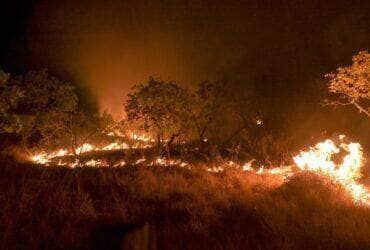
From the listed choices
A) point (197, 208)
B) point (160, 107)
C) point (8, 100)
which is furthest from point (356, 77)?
point (8, 100)

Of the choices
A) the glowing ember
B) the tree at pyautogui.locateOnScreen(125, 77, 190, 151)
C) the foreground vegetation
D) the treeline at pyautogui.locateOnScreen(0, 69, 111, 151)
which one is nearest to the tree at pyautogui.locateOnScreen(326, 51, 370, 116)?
the glowing ember

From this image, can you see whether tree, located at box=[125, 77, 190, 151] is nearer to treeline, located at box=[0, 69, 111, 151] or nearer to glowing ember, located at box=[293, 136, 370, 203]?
treeline, located at box=[0, 69, 111, 151]

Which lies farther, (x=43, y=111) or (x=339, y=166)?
(x=43, y=111)

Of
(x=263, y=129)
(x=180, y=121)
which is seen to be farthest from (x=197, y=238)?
Result: (x=263, y=129)

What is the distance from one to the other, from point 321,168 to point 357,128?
10.6 metres

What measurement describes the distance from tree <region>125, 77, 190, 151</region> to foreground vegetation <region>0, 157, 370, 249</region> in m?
7.80

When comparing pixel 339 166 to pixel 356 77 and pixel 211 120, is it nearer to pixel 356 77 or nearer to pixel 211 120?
pixel 356 77

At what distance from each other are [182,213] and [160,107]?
11348 millimetres

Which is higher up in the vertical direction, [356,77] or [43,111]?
[43,111]

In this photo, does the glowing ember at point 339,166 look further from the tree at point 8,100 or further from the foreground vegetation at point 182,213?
the tree at point 8,100

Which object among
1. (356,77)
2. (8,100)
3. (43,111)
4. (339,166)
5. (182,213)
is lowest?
(182,213)

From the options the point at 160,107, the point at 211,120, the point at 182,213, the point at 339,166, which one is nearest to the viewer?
the point at 182,213

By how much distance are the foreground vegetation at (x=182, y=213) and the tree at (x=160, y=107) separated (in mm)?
7798

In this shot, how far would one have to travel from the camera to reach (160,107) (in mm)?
20234
